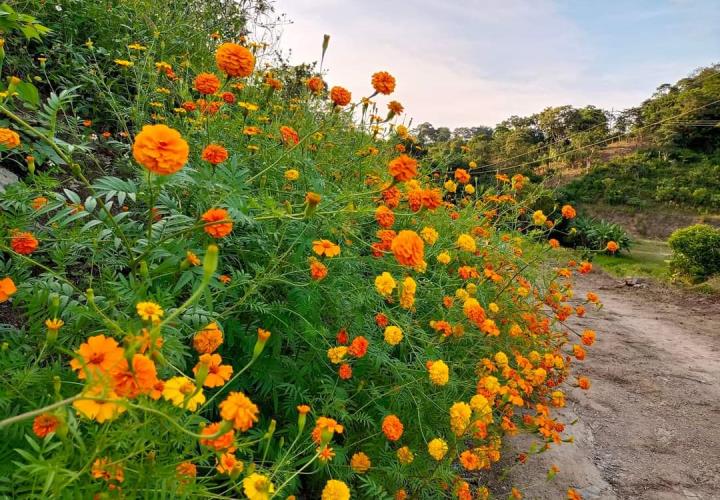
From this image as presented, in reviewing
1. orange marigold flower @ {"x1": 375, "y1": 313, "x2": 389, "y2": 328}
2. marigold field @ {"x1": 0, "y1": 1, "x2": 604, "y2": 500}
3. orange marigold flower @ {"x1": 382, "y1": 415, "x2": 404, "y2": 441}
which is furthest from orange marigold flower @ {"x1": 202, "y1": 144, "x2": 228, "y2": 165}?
orange marigold flower @ {"x1": 382, "y1": 415, "x2": 404, "y2": 441}

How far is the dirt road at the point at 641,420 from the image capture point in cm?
264

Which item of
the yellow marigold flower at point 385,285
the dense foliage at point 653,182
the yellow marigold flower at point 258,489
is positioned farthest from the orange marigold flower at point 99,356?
the dense foliage at point 653,182

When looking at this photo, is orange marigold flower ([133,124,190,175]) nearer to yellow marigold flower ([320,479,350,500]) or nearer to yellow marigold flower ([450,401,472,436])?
yellow marigold flower ([320,479,350,500])

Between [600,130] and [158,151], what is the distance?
30174mm

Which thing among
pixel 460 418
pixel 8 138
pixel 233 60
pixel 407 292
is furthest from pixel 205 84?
pixel 460 418

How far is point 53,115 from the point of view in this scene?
1.32 meters

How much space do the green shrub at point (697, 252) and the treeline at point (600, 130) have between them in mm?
11019

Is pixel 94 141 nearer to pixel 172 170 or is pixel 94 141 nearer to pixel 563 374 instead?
pixel 172 170

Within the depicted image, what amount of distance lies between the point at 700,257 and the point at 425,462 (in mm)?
9862

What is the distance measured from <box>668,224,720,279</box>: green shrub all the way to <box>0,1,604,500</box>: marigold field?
7.95m

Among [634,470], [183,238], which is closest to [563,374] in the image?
[634,470]

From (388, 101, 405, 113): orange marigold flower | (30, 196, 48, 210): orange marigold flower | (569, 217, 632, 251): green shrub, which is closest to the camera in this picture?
(30, 196, 48, 210): orange marigold flower

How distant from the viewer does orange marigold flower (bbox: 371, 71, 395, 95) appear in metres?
2.14

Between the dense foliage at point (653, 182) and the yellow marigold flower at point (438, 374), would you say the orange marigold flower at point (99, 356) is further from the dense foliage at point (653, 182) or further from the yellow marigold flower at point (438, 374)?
the dense foliage at point (653, 182)
